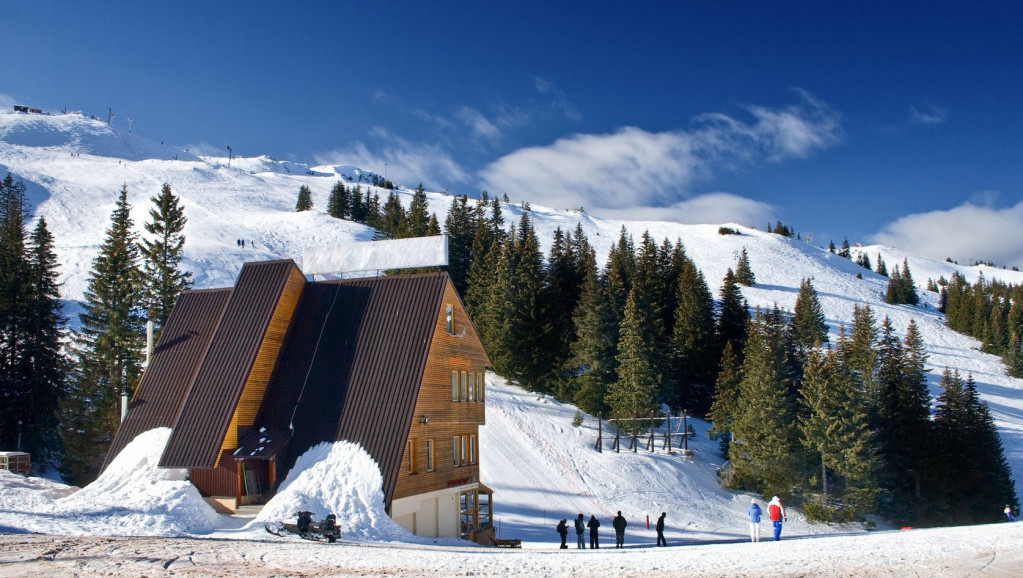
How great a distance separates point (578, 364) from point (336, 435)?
87.5 feet

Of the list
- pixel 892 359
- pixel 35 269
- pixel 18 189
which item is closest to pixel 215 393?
pixel 35 269

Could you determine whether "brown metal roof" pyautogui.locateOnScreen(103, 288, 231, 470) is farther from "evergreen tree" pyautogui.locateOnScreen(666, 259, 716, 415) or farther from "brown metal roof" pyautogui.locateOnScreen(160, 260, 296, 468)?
"evergreen tree" pyautogui.locateOnScreen(666, 259, 716, 415)

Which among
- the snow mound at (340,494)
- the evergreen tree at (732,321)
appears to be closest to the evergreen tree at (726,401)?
the evergreen tree at (732,321)

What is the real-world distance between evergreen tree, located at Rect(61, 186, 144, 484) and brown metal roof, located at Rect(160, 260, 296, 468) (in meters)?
15.0

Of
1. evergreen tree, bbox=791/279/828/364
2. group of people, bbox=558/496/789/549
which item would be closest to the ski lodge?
group of people, bbox=558/496/789/549

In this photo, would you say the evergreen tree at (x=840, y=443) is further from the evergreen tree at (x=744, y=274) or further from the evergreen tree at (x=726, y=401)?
the evergreen tree at (x=744, y=274)

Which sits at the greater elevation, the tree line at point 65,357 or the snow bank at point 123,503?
the tree line at point 65,357

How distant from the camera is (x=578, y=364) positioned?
48.0 m

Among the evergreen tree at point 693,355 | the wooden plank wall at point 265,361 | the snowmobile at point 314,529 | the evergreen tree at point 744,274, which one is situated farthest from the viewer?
the evergreen tree at point 744,274

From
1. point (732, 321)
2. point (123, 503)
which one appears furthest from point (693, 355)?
point (123, 503)

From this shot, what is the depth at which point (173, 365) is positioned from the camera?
89.5 feet

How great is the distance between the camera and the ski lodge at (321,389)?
23203 mm

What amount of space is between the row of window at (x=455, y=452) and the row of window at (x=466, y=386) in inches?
62.6

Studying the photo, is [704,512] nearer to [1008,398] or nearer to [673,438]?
[673,438]
